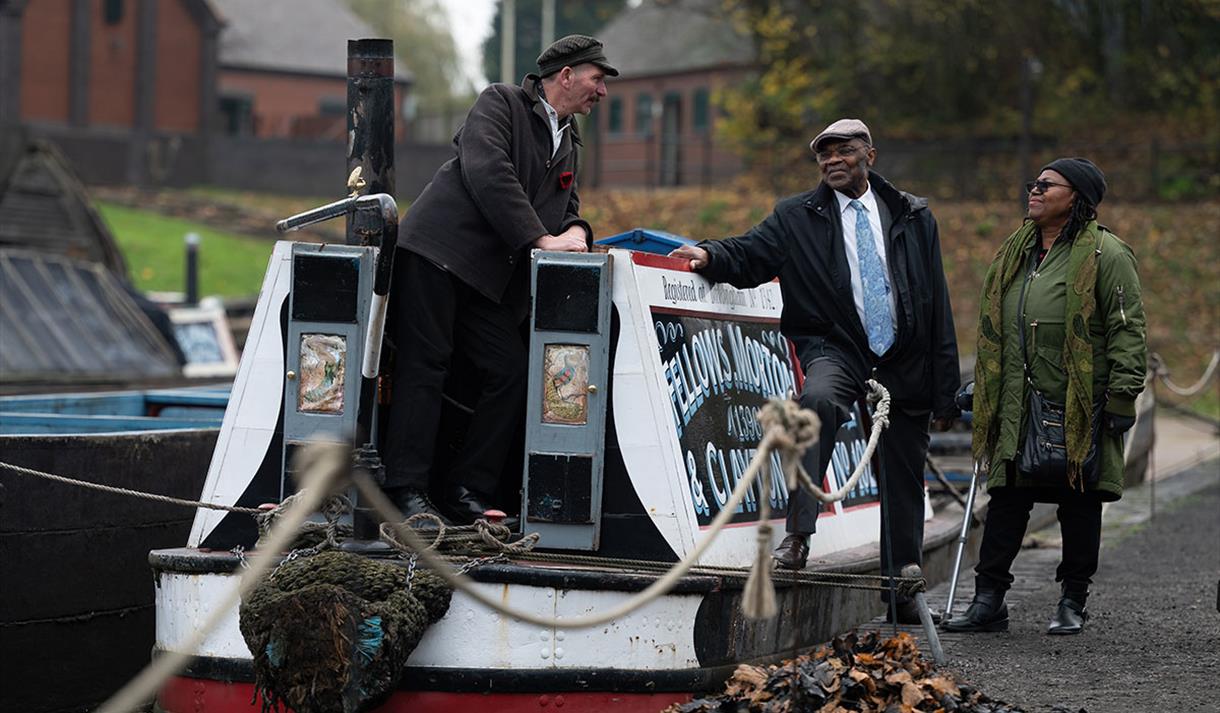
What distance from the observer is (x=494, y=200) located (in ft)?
19.6

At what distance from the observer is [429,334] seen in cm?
601

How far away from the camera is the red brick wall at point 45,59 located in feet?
152

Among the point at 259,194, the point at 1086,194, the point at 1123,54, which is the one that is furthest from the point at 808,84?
the point at 1086,194

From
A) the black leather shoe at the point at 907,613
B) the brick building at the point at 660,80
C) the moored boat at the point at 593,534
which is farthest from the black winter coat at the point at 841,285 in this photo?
the brick building at the point at 660,80

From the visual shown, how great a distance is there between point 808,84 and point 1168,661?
2950 cm

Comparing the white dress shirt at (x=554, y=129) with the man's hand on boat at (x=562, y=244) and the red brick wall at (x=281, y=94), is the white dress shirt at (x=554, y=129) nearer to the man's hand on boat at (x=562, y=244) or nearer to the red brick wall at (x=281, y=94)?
the man's hand on boat at (x=562, y=244)

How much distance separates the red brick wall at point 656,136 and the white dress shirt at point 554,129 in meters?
33.0

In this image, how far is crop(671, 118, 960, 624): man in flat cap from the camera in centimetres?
653

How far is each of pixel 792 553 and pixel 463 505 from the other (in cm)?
120

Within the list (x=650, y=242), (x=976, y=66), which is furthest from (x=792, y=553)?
(x=976, y=66)

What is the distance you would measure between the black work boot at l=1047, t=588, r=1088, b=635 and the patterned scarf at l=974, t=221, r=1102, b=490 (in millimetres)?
632

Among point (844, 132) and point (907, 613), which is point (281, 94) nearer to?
point (907, 613)

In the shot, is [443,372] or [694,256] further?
[694,256]

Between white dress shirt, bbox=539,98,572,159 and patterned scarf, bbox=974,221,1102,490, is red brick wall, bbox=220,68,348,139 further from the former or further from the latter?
white dress shirt, bbox=539,98,572,159
